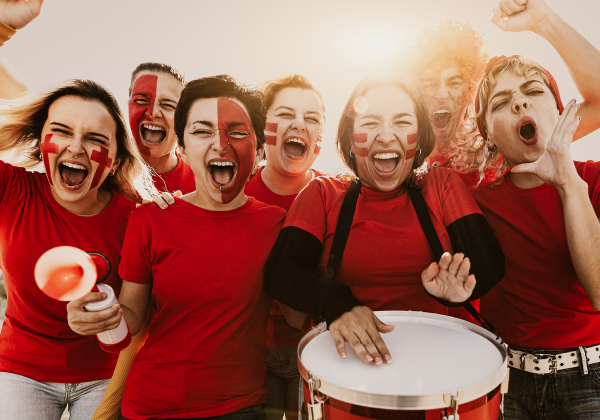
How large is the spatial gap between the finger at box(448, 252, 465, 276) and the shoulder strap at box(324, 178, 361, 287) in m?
0.49

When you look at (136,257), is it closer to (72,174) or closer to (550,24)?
(72,174)

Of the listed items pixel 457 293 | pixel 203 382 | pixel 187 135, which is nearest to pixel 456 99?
pixel 457 293

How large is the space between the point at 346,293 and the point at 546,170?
1105 millimetres

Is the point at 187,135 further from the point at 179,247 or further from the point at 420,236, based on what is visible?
the point at 420,236

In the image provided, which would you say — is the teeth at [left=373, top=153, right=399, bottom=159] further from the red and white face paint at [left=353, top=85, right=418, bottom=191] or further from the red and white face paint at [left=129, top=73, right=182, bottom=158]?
the red and white face paint at [left=129, top=73, right=182, bottom=158]

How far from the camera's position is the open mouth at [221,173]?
2064 millimetres

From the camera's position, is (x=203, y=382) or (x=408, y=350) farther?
(x=203, y=382)

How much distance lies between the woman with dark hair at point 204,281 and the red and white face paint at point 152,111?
964 mm

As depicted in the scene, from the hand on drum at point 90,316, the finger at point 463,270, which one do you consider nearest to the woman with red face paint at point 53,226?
the hand on drum at point 90,316

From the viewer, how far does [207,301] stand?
1.88 m

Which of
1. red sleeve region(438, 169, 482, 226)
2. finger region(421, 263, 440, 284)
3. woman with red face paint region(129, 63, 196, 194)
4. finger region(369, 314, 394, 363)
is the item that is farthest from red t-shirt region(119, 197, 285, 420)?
woman with red face paint region(129, 63, 196, 194)

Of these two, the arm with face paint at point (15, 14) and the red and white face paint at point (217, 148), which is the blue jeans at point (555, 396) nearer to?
the red and white face paint at point (217, 148)

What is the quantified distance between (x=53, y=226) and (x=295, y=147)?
1.57 meters

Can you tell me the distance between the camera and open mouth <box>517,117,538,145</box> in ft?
6.96
